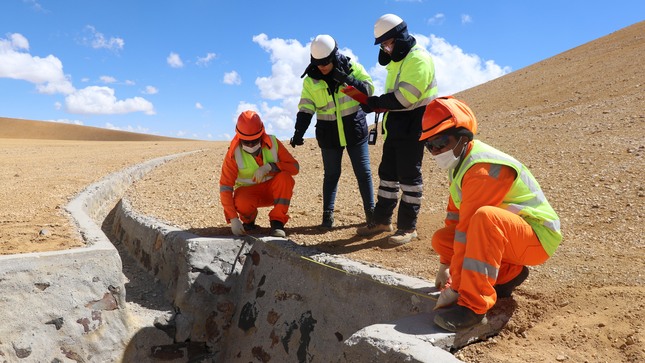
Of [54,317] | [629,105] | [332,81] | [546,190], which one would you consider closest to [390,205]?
[332,81]

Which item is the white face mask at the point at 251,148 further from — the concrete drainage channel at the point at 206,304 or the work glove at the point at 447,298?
the work glove at the point at 447,298

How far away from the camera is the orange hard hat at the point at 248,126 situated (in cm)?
512

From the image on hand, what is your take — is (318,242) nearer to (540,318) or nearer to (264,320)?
(264,320)

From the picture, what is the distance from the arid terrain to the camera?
3.04m

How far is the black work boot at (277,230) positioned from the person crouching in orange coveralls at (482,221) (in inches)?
86.5

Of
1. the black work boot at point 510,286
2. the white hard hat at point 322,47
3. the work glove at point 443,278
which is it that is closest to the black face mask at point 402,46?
the white hard hat at point 322,47

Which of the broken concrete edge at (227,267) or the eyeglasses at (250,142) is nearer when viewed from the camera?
the broken concrete edge at (227,267)

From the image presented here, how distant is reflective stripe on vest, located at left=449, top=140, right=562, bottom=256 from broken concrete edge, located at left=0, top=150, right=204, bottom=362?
3065mm

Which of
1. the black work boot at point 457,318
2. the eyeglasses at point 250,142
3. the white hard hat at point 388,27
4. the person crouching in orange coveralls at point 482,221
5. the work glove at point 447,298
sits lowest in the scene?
the black work boot at point 457,318

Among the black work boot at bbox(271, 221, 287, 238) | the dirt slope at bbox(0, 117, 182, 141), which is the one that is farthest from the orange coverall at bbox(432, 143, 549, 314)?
the dirt slope at bbox(0, 117, 182, 141)

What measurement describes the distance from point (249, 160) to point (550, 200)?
3180 millimetres

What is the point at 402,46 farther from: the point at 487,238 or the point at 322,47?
the point at 487,238

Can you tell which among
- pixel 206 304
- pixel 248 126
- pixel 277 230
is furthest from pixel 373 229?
pixel 206 304

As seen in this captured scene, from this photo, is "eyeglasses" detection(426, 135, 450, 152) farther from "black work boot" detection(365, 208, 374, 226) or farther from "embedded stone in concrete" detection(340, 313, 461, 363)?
"black work boot" detection(365, 208, 374, 226)
